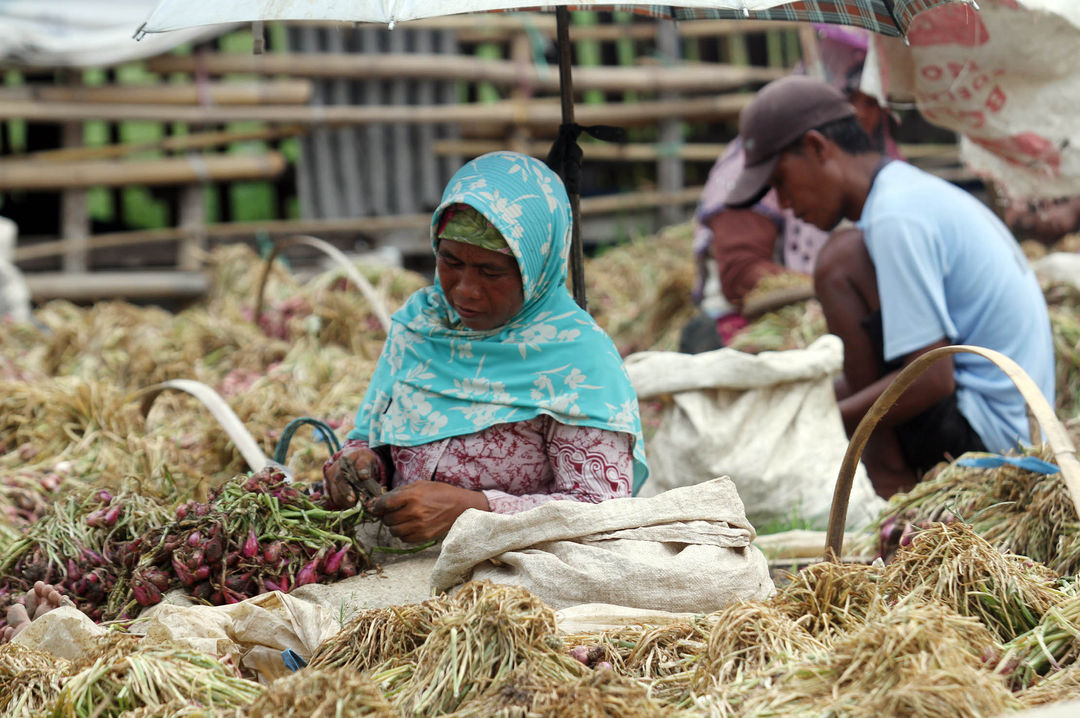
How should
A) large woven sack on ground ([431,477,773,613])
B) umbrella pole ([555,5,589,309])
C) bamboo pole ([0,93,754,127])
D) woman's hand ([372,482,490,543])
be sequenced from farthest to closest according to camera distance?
bamboo pole ([0,93,754,127]), umbrella pole ([555,5,589,309]), woman's hand ([372,482,490,543]), large woven sack on ground ([431,477,773,613])

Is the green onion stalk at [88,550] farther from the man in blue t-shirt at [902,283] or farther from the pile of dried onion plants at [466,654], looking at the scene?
the man in blue t-shirt at [902,283]

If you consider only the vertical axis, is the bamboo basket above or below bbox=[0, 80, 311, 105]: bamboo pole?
below

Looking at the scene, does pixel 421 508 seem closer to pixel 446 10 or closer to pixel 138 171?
pixel 446 10

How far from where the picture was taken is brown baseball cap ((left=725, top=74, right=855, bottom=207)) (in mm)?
3727

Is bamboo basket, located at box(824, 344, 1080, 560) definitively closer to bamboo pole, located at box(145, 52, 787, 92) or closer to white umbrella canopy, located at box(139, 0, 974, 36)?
white umbrella canopy, located at box(139, 0, 974, 36)

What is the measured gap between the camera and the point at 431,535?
2.41 metres

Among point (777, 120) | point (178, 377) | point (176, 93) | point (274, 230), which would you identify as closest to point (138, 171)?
point (176, 93)

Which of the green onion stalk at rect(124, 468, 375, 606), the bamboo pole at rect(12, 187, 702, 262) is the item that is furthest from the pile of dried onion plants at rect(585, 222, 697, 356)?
the green onion stalk at rect(124, 468, 375, 606)

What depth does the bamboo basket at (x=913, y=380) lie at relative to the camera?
189 cm

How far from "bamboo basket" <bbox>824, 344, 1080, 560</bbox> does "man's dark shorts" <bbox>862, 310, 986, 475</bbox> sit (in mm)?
1205

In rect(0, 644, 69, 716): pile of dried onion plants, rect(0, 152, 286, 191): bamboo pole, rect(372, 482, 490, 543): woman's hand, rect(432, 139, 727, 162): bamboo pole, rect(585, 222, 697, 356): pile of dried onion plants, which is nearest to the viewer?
rect(0, 644, 69, 716): pile of dried onion plants

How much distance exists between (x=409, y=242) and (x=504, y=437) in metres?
6.20

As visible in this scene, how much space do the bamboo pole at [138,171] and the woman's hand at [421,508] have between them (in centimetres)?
584

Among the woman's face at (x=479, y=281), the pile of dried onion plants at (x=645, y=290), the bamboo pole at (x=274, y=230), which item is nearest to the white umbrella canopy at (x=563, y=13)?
the woman's face at (x=479, y=281)
